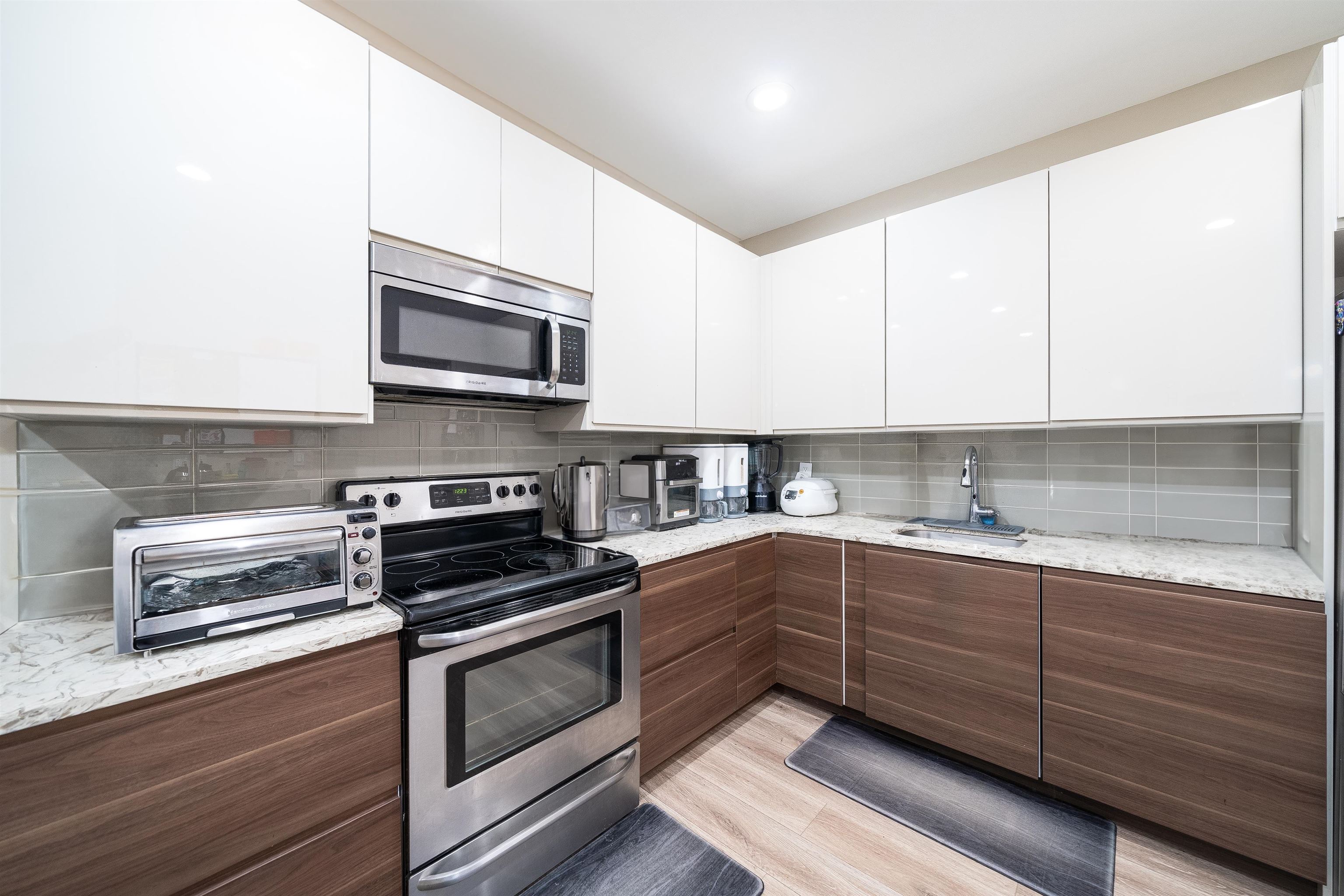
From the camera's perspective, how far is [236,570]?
1027mm

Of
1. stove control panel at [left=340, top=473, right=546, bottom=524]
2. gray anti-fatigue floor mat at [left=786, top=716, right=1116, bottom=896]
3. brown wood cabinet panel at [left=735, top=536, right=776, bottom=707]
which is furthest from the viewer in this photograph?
brown wood cabinet panel at [left=735, top=536, right=776, bottom=707]

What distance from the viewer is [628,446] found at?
250cm

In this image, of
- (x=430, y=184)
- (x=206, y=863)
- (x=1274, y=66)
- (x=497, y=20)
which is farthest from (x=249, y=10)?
(x=1274, y=66)

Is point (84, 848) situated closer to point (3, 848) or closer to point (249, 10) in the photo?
point (3, 848)

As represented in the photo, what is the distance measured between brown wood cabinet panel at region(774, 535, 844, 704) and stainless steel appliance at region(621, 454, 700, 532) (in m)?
0.46

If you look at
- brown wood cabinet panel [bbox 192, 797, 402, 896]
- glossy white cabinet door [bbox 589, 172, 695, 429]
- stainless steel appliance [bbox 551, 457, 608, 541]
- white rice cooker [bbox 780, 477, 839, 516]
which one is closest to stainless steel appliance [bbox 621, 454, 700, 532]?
glossy white cabinet door [bbox 589, 172, 695, 429]

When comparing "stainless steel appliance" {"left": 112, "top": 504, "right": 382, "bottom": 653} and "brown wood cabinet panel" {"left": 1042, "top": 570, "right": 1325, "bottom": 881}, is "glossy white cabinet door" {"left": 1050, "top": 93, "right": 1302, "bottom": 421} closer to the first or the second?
"brown wood cabinet panel" {"left": 1042, "top": 570, "right": 1325, "bottom": 881}

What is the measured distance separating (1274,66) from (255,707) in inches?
137

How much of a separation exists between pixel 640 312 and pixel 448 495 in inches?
41.1

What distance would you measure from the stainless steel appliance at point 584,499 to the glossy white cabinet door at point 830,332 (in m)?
1.14

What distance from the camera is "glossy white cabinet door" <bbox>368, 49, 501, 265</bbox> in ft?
4.34

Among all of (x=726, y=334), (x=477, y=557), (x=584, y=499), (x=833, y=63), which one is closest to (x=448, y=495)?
(x=477, y=557)

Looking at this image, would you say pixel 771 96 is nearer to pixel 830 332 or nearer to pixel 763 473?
pixel 830 332

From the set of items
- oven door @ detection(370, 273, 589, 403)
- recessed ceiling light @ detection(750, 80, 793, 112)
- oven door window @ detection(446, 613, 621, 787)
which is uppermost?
recessed ceiling light @ detection(750, 80, 793, 112)
